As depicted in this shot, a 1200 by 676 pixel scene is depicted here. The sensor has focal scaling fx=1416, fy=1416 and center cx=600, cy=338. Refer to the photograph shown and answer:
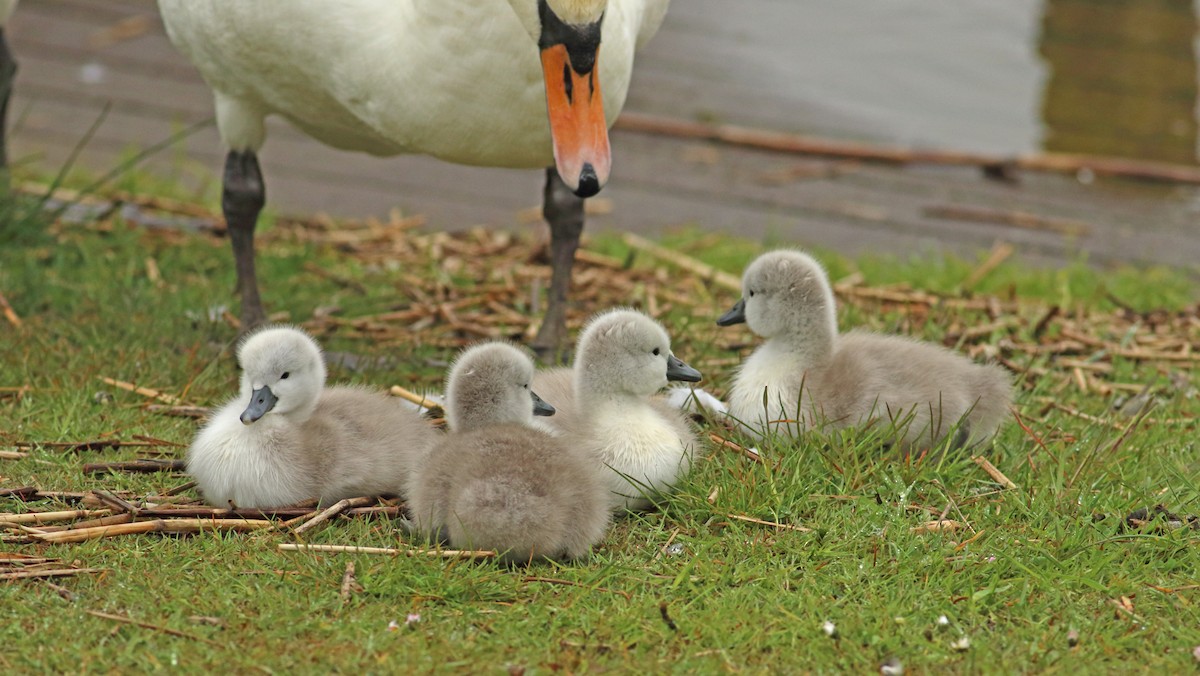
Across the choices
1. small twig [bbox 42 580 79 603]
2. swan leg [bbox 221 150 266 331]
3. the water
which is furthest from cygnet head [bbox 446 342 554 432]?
the water

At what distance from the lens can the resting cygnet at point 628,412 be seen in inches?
149

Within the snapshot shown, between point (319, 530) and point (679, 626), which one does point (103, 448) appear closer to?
point (319, 530)

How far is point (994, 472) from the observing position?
3945 mm

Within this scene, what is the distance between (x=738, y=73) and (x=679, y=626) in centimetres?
806

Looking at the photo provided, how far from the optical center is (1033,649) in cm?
315

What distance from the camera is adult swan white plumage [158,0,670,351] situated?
3979 millimetres

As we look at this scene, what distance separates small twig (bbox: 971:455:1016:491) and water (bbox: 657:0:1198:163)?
595 cm

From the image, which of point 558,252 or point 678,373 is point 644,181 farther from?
point 678,373

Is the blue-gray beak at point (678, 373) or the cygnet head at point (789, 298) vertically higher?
the cygnet head at point (789, 298)

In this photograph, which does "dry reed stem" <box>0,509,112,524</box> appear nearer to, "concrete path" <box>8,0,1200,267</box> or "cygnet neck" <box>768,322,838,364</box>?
"cygnet neck" <box>768,322,838,364</box>

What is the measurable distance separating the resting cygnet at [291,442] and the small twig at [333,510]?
0.05m

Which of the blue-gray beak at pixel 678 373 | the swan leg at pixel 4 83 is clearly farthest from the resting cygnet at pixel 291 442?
the swan leg at pixel 4 83

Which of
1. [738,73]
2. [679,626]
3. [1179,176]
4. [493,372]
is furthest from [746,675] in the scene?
[738,73]

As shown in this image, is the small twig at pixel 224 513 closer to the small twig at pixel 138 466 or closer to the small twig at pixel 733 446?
the small twig at pixel 138 466
